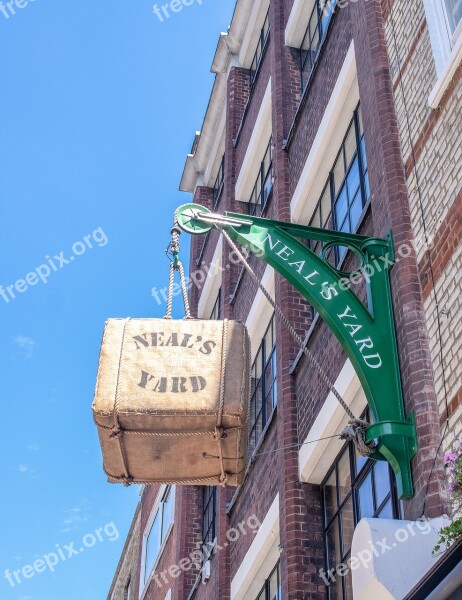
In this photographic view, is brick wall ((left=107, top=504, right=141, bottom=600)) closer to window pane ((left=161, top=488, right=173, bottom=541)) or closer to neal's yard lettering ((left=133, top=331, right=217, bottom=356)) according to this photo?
window pane ((left=161, top=488, right=173, bottom=541))

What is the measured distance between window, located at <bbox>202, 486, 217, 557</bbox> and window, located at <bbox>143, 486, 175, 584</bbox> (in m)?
1.60

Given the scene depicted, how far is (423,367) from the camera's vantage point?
725cm

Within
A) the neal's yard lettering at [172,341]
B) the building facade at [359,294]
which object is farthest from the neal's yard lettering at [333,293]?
the neal's yard lettering at [172,341]

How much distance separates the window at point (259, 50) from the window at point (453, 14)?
821 cm

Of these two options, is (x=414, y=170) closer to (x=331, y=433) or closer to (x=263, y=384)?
(x=331, y=433)

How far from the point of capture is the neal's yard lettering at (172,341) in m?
7.27

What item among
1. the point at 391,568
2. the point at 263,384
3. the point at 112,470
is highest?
the point at 263,384

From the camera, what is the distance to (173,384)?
276 inches

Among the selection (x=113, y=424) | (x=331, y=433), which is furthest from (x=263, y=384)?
(x=113, y=424)

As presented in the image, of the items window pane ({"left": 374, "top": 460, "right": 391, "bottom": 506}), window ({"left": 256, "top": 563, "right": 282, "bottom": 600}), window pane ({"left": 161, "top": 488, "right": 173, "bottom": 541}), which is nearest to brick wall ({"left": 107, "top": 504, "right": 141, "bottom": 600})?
window pane ({"left": 161, "top": 488, "right": 173, "bottom": 541})

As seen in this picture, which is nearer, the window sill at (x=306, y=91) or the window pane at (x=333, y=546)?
the window pane at (x=333, y=546)

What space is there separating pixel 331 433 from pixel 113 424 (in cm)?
331

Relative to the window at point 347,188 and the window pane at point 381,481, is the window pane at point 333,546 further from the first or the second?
the window at point 347,188

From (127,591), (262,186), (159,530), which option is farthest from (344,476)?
(127,591)
